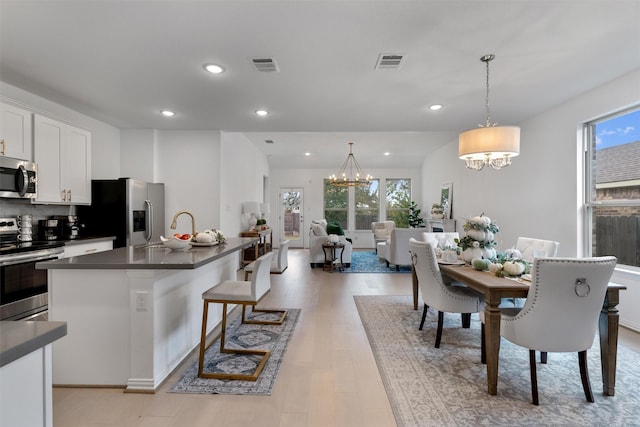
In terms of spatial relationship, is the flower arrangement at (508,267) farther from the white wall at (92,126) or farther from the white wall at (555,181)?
the white wall at (92,126)

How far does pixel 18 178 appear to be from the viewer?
124 inches

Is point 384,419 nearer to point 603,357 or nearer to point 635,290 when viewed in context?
point 603,357

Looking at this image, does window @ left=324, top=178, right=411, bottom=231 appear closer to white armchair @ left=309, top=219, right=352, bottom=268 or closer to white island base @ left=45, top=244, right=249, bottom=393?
white armchair @ left=309, top=219, right=352, bottom=268

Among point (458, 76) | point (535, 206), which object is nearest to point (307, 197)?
point (535, 206)

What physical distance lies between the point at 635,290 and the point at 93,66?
595cm

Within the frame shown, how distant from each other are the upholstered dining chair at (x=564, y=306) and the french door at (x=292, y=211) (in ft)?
28.7

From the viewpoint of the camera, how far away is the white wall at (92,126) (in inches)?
136

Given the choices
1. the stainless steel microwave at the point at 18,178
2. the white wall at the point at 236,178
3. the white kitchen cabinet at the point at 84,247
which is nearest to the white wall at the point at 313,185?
the white wall at the point at 236,178

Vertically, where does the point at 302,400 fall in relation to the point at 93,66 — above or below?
below

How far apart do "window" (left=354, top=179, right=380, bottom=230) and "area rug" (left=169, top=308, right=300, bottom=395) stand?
23.8 ft

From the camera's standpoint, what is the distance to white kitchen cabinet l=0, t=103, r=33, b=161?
303 cm

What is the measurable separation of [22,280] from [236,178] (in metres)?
3.95

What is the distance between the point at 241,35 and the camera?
240cm

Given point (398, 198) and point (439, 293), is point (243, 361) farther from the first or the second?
point (398, 198)
